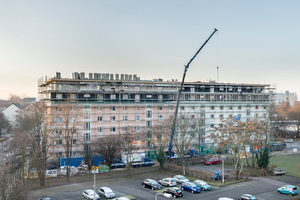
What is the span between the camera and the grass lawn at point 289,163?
A: 42694mm

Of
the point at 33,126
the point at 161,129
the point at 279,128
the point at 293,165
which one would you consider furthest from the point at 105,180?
the point at 279,128

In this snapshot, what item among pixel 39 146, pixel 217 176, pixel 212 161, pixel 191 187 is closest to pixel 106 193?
pixel 191 187

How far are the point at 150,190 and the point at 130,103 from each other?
23.0 m

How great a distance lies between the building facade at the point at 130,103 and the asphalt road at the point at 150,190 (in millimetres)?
11271

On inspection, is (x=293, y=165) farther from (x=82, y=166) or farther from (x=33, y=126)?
(x=33, y=126)

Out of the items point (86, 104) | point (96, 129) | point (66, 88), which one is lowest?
point (96, 129)

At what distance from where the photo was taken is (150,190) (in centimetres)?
3447

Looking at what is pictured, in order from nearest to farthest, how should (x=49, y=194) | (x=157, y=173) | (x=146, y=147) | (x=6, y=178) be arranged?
1. (x=6, y=178)
2. (x=49, y=194)
3. (x=157, y=173)
4. (x=146, y=147)

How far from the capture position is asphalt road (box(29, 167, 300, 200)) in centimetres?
3169

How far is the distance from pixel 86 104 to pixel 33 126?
9.82 metres

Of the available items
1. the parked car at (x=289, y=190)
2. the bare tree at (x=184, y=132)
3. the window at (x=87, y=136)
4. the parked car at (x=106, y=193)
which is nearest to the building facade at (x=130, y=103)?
the window at (x=87, y=136)

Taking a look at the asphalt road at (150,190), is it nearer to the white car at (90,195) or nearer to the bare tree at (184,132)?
the white car at (90,195)

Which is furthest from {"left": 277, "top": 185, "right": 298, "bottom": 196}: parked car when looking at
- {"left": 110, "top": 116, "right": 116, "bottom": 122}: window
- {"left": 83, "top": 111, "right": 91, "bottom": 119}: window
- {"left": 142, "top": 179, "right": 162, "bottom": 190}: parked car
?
{"left": 83, "top": 111, "right": 91, "bottom": 119}: window

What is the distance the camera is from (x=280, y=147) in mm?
63375
